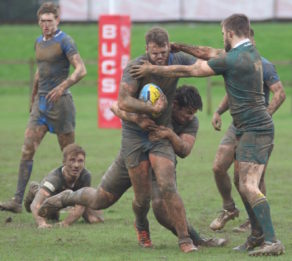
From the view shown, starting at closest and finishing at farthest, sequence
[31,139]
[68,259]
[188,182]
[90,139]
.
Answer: [68,259] → [31,139] → [188,182] → [90,139]

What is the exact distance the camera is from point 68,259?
9234 millimetres

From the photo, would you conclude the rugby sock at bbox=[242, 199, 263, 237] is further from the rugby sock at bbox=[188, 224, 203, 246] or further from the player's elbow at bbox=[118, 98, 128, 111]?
the player's elbow at bbox=[118, 98, 128, 111]

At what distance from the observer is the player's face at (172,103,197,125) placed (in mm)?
9844

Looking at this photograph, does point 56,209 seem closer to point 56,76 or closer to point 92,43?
point 56,76

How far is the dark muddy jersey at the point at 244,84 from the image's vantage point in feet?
30.6

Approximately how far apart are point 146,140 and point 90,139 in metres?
12.7

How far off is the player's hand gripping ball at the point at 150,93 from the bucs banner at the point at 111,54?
1539 cm

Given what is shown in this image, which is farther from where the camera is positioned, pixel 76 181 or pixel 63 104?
pixel 63 104

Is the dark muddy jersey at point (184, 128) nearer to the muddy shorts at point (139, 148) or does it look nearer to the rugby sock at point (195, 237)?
the muddy shorts at point (139, 148)

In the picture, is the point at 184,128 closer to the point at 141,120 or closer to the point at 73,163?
the point at 141,120

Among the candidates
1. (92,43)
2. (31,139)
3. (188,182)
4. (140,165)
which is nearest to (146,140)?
(140,165)

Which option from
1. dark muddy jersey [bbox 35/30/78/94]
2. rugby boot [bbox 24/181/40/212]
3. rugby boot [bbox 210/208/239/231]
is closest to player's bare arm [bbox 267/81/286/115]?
rugby boot [bbox 210/208/239/231]

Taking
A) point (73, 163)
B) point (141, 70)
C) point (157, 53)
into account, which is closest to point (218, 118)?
point (73, 163)

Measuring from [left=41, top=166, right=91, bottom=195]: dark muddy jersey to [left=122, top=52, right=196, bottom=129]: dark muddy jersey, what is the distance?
2.07 meters
